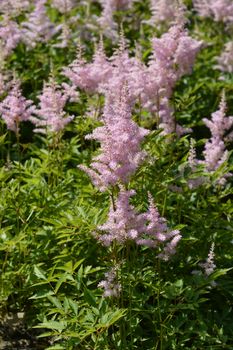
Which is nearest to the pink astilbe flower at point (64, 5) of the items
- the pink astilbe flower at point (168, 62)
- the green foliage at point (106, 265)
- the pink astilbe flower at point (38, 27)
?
the pink astilbe flower at point (38, 27)

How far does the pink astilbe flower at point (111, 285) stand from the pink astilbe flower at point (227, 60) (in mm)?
5194

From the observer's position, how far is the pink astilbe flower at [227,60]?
349 inches

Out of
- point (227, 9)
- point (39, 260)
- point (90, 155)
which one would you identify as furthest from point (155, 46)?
point (227, 9)

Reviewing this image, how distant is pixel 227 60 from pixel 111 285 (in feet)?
17.5

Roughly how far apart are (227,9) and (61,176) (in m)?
5.06

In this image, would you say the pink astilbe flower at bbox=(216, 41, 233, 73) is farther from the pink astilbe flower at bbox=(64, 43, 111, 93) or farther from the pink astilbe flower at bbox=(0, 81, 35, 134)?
the pink astilbe flower at bbox=(0, 81, 35, 134)

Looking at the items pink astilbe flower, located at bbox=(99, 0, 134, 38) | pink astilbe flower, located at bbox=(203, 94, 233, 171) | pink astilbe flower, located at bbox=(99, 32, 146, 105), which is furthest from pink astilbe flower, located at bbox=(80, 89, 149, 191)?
pink astilbe flower, located at bbox=(99, 0, 134, 38)

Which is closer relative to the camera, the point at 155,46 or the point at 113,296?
the point at 113,296

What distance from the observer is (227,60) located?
29.2 feet

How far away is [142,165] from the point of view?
4.67 meters

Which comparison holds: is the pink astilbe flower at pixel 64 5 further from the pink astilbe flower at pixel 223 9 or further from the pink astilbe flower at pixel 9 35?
the pink astilbe flower at pixel 223 9

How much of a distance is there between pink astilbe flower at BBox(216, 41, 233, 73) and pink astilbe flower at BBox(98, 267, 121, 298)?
5.19 metres

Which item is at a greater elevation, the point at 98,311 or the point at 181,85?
the point at 181,85

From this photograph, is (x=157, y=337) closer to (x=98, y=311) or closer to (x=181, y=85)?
(x=98, y=311)
